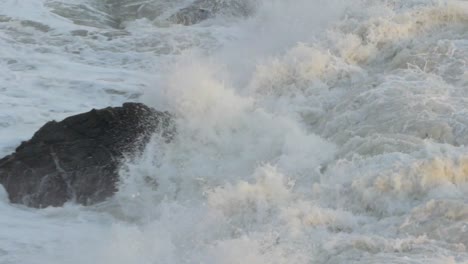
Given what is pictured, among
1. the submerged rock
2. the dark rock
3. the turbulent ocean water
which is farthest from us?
the dark rock

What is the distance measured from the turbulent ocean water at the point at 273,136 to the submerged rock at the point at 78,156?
18 cm

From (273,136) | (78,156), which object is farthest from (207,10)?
(78,156)

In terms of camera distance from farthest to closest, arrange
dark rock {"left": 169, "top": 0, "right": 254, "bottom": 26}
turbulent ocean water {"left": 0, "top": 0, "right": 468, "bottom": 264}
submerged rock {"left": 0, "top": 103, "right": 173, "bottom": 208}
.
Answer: dark rock {"left": 169, "top": 0, "right": 254, "bottom": 26}, submerged rock {"left": 0, "top": 103, "right": 173, "bottom": 208}, turbulent ocean water {"left": 0, "top": 0, "right": 468, "bottom": 264}

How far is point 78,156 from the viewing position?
789 centimetres

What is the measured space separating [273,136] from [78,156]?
245 centimetres

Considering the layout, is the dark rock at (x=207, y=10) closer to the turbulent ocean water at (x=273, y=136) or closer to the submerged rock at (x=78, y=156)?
the turbulent ocean water at (x=273, y=136)

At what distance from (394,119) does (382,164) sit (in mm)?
1314

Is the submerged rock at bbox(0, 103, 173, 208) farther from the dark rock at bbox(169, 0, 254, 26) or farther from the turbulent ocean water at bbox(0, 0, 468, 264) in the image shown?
the dark rock at bbox(169, 0, 254, 26)

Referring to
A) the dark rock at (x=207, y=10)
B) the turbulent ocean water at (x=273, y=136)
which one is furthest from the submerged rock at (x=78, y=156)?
the dark rock at (x=207, y=10)

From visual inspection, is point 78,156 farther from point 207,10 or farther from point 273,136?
point 207,10

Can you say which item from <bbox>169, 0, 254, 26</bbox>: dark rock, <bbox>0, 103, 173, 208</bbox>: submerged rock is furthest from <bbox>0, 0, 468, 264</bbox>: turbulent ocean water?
<bbox>169, 0, 254, 26</bbox>: dark rock

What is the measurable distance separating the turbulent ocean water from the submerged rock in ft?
0.59

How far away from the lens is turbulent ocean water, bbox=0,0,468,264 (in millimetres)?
5805

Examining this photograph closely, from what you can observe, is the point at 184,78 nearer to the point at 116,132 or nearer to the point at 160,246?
the point at 116,132
